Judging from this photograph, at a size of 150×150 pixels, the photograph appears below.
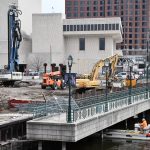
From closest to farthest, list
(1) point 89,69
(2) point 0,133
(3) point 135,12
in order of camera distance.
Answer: (2) point 0,133 → (1) point 89,69 → (3) point 135,12

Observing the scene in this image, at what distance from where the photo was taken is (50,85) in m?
62.0

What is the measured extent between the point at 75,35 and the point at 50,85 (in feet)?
189

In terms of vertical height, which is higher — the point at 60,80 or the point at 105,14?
the point at 105,14

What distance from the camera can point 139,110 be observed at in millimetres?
39406

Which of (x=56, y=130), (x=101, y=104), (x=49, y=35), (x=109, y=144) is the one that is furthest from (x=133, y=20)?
(x=56, y=130)

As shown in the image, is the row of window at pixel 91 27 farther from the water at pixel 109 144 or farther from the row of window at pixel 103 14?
the water at pixel 109 144

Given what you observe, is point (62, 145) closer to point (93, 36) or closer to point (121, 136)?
point (121, 136)

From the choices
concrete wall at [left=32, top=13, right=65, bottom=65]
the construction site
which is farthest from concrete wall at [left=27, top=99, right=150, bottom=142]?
concrete wall at [left=32, top=13, right=65, bottom=65]

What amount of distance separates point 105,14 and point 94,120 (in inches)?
6549

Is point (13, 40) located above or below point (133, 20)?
below

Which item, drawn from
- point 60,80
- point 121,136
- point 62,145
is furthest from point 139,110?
point 60,80

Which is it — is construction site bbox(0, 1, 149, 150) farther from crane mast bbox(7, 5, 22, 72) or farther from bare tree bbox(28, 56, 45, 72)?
bare tree bbox(28, 56, 45, 72)

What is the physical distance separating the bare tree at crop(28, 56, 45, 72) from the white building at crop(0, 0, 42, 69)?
2321 millimetres

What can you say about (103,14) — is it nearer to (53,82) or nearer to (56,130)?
(53,82)
